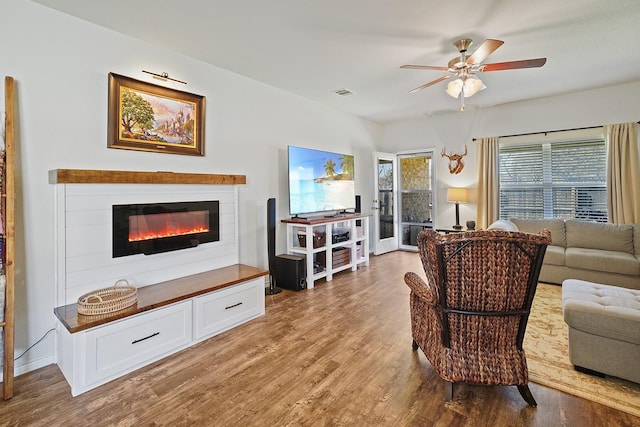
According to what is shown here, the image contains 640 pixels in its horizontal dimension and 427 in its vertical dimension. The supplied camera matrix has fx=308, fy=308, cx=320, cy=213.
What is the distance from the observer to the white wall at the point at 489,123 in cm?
422

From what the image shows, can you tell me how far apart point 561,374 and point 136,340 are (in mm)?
2817

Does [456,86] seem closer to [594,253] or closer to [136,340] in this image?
[594,253]

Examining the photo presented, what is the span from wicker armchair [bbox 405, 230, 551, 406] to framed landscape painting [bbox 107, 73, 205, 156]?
8.13 ft

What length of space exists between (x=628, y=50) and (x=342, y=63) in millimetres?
2886

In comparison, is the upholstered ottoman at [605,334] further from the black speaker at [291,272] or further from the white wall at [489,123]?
the white wall at [489,123]

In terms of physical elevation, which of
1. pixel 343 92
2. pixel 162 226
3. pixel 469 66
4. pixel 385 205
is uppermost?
pixel 343 92

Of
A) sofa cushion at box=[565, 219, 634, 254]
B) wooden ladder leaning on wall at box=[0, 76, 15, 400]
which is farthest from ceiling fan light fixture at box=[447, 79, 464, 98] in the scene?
wooden ladder leaning on wall at box=[0, 76, 15, 400]

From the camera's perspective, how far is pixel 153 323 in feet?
7.26

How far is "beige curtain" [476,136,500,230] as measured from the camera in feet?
16.7

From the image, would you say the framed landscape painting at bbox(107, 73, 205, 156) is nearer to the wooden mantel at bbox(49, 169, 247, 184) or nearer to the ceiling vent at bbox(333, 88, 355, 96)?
the wooden mantel at bbox(49, 169, 247, 184)

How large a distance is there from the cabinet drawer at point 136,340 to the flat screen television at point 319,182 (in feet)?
6.51

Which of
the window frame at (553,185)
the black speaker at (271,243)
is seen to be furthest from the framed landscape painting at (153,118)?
the window frame at (553,185)

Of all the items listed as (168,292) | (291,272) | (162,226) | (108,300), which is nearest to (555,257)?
(291,272)

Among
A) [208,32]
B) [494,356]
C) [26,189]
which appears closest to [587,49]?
[494,356]
